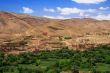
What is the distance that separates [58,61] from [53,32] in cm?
3225

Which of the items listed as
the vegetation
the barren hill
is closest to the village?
the barren hill

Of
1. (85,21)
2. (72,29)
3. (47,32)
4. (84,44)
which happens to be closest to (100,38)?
(84,44)

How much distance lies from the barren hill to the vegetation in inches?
260

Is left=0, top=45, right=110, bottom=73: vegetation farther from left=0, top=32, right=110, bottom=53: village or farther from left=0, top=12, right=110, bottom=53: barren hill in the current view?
left=0, top=12, right=110, bottom=53: barren hill

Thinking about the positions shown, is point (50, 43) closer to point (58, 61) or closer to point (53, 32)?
point (53, 32)

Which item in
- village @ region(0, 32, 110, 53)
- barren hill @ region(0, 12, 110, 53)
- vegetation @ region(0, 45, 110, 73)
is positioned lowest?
vegetation @ region(0, 45, 110, 73)

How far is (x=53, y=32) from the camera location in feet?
241

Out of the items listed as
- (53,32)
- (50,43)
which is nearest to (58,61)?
(50,43)

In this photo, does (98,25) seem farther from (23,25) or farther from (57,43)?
(57,43)

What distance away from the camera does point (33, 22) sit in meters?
85.3

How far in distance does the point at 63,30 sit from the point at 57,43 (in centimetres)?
1906

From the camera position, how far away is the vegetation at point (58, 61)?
36344 millimetres

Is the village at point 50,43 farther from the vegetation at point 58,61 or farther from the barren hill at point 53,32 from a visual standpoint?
the vegetation at point 58,61

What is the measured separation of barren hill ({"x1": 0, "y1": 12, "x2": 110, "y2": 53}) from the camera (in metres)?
59.1
